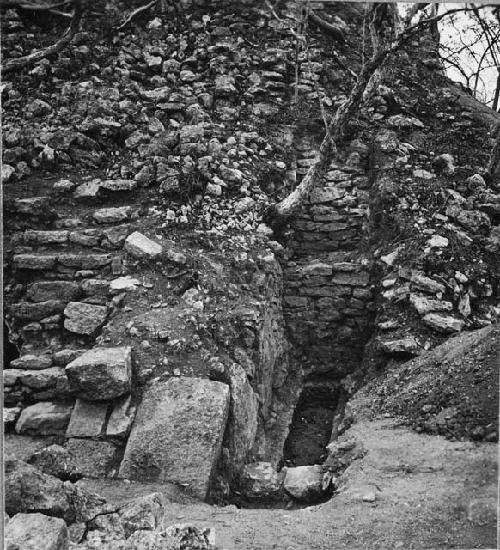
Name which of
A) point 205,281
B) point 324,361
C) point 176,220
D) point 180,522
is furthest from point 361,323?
point 180,522

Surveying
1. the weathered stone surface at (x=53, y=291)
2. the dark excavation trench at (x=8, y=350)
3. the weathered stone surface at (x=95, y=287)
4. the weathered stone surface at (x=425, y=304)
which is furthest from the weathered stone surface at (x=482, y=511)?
the dark excavation trench at (x=8, y=350)

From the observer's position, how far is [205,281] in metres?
3.12

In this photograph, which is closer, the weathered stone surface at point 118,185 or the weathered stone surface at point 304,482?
the weathered stone surface at point 304,482

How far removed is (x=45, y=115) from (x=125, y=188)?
58 cm

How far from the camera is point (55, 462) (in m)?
2.74

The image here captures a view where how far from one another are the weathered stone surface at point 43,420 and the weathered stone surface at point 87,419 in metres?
0.04

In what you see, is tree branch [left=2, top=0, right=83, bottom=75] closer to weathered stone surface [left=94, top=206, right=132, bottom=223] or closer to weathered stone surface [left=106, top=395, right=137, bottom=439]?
weathered stone surface [left=94, top=206, right=132, bottom=223]

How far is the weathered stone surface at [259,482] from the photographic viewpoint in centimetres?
287

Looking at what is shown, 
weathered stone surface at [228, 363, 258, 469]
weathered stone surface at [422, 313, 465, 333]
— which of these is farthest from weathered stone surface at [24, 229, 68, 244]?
weathered stone surface at [422, 313, 465, 333]

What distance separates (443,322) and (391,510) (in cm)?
96

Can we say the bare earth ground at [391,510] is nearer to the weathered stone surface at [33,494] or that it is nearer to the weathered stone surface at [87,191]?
the weathered stone surface at [33,494]

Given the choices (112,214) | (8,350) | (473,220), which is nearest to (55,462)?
(8,350)

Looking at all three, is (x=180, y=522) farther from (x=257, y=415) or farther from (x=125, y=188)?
(x=125, y=188)

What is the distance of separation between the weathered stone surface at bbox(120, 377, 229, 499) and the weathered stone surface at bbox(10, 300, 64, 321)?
602 mm
